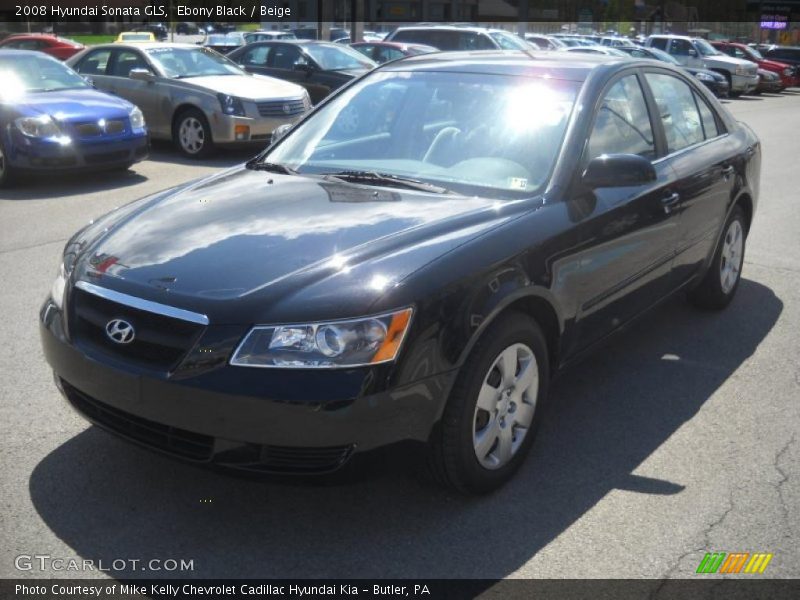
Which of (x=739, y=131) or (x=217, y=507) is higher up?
(x=739, y=131)

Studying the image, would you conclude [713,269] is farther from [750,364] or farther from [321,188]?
[321,188]

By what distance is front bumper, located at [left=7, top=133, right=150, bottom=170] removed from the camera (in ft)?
32.3

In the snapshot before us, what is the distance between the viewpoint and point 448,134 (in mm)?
4305

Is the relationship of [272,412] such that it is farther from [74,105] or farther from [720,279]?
[74,105]

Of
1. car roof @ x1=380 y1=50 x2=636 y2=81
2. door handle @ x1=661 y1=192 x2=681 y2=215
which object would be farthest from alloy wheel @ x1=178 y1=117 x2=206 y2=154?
door handle @ x1=661 y1=192 x2=681 y2=215

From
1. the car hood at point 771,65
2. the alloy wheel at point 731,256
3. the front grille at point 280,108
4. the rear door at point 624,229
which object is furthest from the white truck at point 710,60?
the rear door at point 624,229

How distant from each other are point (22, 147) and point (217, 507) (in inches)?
302

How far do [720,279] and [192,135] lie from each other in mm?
8542

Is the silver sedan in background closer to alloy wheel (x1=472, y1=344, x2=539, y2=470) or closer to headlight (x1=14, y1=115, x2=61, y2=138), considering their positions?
headlight (x1=14, y1=115, x2=61, y2=138)

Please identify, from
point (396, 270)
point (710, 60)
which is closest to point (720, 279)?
point (396, 270)

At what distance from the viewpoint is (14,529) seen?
10.5 ft

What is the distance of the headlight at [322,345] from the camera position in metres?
2.95

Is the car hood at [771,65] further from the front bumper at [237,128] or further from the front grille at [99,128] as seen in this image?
the front grille at [99,128]

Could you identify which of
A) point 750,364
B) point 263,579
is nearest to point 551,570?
point 263,579
